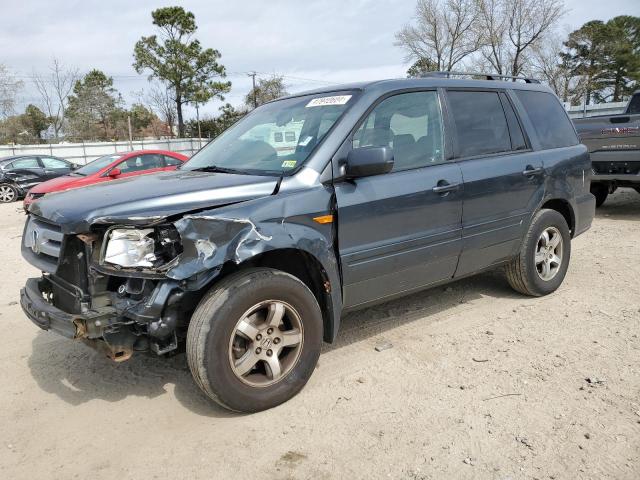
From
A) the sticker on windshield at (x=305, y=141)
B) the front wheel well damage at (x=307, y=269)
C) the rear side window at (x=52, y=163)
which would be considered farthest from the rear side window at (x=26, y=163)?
the front wheel well damage at (x=307, y=269)

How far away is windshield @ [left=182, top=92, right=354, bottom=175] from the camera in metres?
3.26

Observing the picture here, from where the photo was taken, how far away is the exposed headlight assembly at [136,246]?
2.65 meters

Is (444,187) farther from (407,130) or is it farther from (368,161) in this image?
(368,161)

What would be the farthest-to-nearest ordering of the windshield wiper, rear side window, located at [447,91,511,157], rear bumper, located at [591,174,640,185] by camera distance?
1. rear bumper, located at [591,174,640,185]
2. rear side window, located at [447,91,511,157]
3. the windshield wiper

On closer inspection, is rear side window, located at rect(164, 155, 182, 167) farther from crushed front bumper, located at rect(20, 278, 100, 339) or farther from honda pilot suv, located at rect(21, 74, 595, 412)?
crushed front bumper, located at rect(20, 278, 100, 339)

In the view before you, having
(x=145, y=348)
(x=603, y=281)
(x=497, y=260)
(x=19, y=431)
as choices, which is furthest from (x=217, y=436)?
(x=603, y=281)

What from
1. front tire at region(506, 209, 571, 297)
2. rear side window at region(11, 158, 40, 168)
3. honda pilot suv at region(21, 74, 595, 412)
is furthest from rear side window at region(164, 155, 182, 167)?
front tire at region(506, 209, 571, 297)

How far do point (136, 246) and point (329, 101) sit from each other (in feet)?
5.53

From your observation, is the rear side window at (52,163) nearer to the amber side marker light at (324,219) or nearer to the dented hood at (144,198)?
the dented hood at (144,198)

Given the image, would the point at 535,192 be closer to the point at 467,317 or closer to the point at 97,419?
the point at 467,317

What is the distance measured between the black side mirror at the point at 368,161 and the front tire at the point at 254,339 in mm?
762

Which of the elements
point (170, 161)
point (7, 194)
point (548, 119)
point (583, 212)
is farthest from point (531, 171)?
point (7, 194)

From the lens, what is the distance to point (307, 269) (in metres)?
3.19

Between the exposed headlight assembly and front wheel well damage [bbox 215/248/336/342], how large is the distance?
19.3 inches
